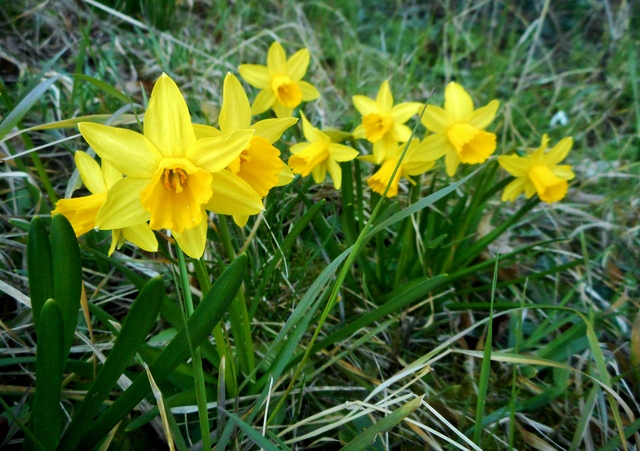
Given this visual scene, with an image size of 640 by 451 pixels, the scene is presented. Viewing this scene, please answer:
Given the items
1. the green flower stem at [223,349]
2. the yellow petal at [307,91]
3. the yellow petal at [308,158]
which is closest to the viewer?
the green flower stem at [223,349]

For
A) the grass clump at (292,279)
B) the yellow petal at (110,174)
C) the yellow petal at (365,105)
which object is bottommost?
the grass clump at (292,279)

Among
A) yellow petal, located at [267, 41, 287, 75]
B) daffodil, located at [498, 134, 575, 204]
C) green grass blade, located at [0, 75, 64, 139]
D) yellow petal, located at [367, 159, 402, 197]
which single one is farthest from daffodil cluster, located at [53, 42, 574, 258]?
yellow petal, located at [267, 41, 287, 75]

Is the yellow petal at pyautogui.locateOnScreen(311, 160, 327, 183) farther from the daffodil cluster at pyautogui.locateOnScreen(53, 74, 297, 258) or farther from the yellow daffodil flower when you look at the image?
the daffodil cluster at pyautogui.locateOnScreen(53, 74, 297, 258)

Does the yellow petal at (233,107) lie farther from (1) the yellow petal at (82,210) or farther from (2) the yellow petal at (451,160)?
(2) the yellow petal at (451,160)

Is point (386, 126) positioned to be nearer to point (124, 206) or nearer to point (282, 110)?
point (282, 110)

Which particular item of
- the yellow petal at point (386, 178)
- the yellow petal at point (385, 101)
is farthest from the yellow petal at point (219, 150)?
the yellow petal at point (385, 101)

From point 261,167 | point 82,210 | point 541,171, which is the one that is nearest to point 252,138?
point 261,167
